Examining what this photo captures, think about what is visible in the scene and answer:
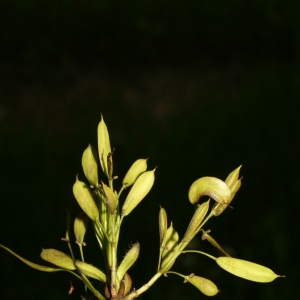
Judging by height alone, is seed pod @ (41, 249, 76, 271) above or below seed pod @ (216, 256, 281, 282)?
below

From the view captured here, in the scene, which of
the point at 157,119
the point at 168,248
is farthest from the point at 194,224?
the point at 157,119

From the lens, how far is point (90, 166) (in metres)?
0.48

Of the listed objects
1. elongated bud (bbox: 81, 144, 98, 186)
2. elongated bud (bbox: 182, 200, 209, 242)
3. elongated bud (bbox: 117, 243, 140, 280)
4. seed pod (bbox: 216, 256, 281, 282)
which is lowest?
elongated bud (bbox: 117, 243, 140, 280)

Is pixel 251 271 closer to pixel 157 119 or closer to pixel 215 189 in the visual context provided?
pixel 215 189

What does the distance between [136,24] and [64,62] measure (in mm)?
561

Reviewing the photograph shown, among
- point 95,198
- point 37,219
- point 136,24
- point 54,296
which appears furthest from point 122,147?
point 95,198

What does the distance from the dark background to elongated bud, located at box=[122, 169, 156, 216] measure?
52.8 inches

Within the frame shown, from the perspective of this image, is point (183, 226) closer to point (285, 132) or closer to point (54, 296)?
point (54, 296)

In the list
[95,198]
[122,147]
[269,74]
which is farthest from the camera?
[269,74]

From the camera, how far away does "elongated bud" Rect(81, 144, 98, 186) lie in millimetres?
474

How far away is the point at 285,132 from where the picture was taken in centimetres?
253

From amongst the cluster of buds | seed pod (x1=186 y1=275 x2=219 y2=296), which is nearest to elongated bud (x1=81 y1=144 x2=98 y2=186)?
the cluster of buds

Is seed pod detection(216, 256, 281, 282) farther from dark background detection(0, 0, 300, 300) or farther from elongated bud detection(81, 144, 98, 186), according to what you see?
dark background detection(0, 0, 300, 300)

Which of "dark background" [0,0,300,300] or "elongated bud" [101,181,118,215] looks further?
"dark background" [0,0,300,300]
